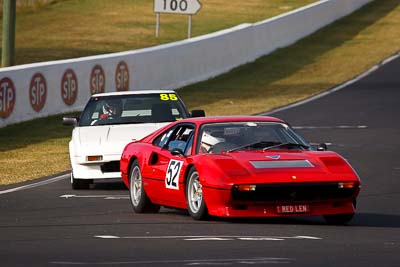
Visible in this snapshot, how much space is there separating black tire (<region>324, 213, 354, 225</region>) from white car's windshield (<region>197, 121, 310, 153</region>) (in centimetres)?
88

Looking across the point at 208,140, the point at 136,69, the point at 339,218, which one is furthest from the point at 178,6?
the point at 339,218

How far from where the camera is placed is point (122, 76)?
33.5 metres

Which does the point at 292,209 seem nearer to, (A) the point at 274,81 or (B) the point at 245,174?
(B) the point at 245,174

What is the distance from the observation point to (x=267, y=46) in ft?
157

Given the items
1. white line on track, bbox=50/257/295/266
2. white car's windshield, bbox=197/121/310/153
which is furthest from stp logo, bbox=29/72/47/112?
white line on track, bbox=50/257/295/266

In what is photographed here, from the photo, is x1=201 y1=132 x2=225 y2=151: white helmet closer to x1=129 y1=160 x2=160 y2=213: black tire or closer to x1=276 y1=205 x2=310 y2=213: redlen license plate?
x1=129 y1=160 x2=160 y2=213: black tire

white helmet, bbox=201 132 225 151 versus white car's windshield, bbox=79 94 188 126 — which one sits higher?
white helmet, bbox=201 132 225 151

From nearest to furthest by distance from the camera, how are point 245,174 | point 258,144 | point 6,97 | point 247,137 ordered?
1. point 245,174
2. point 258,144
3. point 247,137
4. point 6,97

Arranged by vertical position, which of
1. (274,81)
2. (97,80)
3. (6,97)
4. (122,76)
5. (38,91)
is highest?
(6,97)

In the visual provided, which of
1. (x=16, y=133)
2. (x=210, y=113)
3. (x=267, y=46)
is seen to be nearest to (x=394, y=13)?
(x=267, y=46)

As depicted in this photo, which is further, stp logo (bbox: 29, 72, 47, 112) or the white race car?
stp logo (bbox: 29, 72, 47, 112)

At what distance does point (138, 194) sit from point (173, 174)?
102 centimetres

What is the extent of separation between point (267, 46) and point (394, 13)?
1741 cm

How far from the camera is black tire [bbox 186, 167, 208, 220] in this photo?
13.4 m
